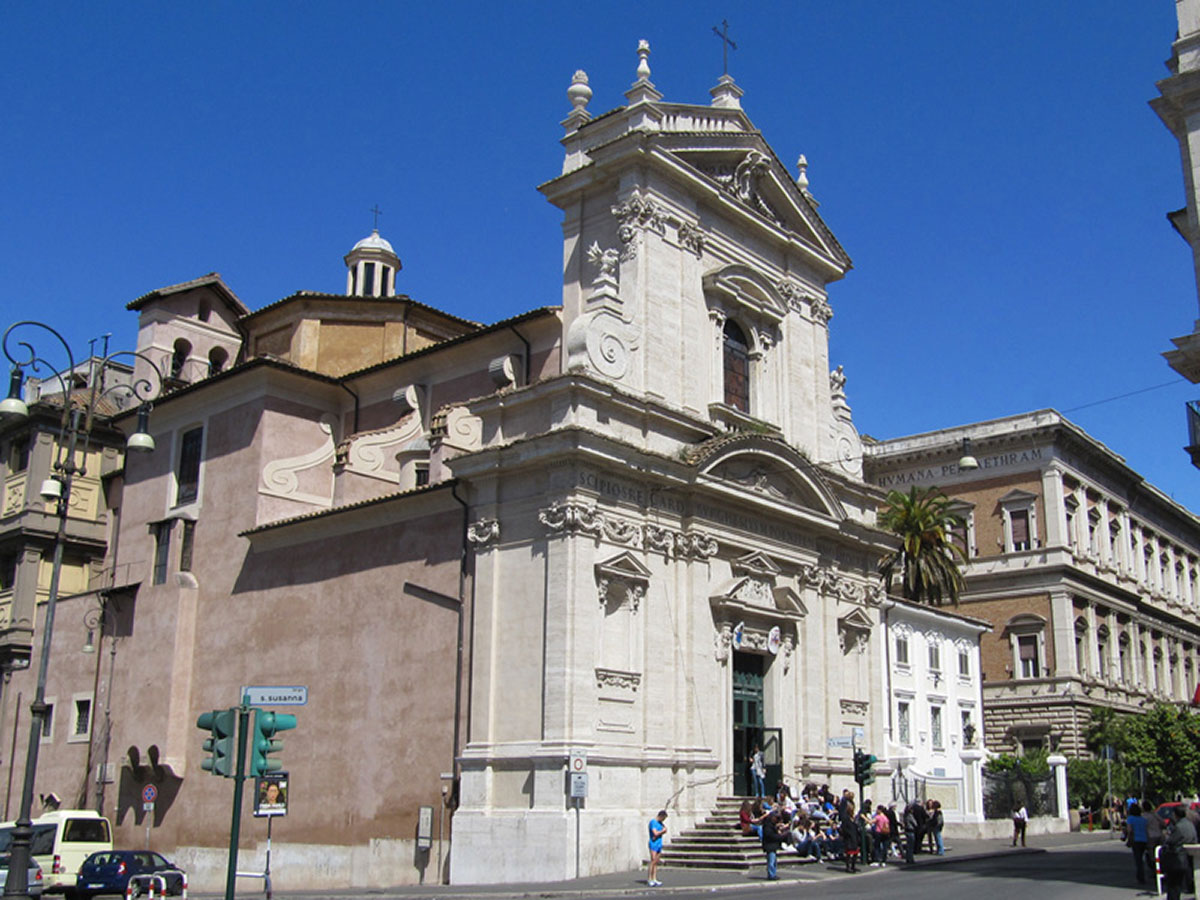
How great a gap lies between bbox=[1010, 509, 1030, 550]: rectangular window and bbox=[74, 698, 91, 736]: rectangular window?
124ft

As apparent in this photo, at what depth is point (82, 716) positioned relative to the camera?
33688 millimetres

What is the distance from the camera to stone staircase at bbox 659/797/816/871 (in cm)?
2266

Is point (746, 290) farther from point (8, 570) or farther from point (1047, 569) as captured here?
point (1047, 569)

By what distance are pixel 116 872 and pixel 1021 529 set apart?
41779mm

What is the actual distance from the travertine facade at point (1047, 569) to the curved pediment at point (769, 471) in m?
25.8

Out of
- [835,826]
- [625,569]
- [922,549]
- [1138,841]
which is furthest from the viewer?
[922,549]

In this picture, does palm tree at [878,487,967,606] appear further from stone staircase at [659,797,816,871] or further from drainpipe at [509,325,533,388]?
stone staircase at [659,797,816,871]

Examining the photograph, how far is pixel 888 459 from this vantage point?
5847cm

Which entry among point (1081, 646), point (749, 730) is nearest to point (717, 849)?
point (749, 730)

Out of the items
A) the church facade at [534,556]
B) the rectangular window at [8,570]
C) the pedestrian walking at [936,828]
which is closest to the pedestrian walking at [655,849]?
the church facade at [534,556]

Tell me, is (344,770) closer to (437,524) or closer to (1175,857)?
(437,524)

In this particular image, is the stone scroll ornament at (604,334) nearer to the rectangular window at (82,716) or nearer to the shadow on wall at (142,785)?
the shadow on wall at (142,785)

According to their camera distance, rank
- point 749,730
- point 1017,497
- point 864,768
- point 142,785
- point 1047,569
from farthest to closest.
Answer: point 1017,497, point 1047,569, point 142,785, point 749,730, point 864,768

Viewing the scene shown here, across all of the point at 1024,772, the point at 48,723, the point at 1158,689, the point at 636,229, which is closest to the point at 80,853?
the point at 48,723
